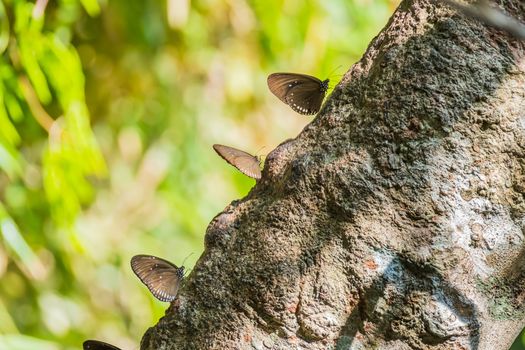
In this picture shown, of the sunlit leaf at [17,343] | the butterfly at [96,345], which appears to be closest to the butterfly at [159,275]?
the butterfly at [96,345]

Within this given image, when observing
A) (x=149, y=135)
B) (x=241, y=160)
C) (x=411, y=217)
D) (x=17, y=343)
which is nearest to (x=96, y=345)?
(x=241, y=160)

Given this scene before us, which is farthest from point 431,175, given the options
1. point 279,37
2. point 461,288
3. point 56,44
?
point 279,37

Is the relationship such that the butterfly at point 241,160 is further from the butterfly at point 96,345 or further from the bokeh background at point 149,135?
the bokeh background at point 149,135

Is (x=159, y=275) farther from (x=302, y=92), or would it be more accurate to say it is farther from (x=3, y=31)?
(x=3, y=31)

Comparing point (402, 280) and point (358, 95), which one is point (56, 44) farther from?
point (402, 280)

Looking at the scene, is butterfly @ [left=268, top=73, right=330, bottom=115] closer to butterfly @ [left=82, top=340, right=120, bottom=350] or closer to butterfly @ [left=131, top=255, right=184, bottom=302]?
butterfly @ [left=131, top=255, right=184, bottom=302]

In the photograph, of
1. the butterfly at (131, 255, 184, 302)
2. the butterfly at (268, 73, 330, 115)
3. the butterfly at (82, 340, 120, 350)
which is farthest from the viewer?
the butterfly at (268, 73, 330, 115)

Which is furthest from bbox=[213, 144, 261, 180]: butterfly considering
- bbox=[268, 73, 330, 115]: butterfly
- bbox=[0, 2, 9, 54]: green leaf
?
bbox=[0, 2, 9, 54]: green leaf
